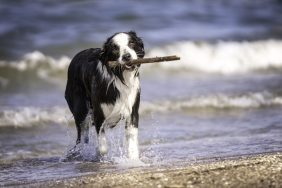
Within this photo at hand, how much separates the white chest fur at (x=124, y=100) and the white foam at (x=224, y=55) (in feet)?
25.4

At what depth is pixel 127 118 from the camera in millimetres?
8195

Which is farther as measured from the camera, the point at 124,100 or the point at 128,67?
the point at 124,100

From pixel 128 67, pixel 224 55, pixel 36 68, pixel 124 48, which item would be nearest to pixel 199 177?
pixel 128 67

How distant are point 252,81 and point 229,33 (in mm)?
4446

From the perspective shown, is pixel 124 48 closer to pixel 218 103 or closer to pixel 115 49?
pixel 115 49

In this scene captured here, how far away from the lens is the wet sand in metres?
6.15

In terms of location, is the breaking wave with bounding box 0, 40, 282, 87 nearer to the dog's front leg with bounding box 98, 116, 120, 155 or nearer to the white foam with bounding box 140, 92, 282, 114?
the white foam with bounding box 140, 92, 282, 114

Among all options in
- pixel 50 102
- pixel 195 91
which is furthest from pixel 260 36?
pixel 50 102

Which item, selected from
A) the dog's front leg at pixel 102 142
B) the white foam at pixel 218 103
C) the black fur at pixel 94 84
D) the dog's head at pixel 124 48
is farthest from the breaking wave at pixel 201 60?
the dog's head at pixel 124 48

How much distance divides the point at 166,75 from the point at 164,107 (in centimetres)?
316

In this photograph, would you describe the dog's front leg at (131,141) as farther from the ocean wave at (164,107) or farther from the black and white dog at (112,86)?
the ocean wave at (164,107)

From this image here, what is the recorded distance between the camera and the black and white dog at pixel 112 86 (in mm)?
7684

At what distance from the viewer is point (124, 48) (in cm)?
764

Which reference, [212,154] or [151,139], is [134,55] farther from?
[151,139]
